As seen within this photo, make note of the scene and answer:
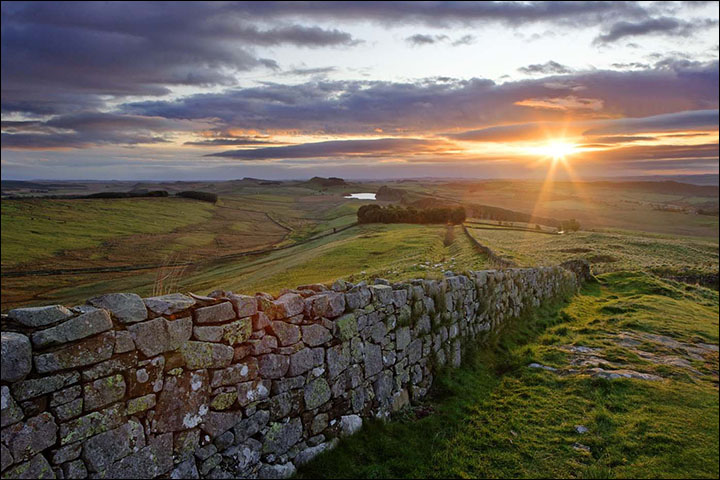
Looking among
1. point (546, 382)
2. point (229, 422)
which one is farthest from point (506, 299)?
point (229, 422)

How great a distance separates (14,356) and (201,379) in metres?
2.02

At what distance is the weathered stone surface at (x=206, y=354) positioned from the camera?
513 cm

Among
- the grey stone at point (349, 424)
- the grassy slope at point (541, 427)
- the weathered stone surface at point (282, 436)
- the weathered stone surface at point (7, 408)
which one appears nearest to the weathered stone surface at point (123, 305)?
the weathered stone surface at point (7, 408)

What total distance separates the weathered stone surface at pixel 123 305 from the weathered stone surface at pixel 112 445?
46.8 inches

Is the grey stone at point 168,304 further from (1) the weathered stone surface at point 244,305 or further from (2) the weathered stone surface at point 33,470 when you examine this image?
(2) the weathered stone surface at point 33,470

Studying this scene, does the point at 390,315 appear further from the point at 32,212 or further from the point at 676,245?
the point at 32,212

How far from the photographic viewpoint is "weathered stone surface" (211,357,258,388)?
5.44 meters

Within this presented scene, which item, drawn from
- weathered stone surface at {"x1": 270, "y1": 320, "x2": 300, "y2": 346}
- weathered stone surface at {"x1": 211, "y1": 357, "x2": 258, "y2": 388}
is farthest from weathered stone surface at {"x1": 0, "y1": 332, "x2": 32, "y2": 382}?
weathered stone surface at {"x1": 270, "y1": 320, "x2": 300, "y2": 346}

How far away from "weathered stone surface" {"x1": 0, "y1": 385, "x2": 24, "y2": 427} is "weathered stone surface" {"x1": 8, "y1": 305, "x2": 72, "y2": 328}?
609mm

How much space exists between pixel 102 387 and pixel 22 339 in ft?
3.08

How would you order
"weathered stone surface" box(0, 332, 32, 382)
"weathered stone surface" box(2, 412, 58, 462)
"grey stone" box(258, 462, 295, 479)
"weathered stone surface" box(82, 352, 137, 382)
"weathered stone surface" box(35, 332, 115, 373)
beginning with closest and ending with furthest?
"weathered stone surface" box(0, 332, 32, 382) < "weathered stone surface" box(2, 412, 58, 462) < "weathered stone surface" box(35, 332, 115, 373) < "weathered stone surface" box(82, 352, 137, 382) < "grey stone" box(258, 462, 295, 479)

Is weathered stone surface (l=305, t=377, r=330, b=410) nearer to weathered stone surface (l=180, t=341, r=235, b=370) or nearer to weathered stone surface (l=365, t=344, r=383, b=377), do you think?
weathered stone surface (l=365, t=344, r=383, b=377)

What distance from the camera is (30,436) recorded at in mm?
3963

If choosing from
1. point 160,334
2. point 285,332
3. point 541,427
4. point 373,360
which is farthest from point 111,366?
point 541,427
